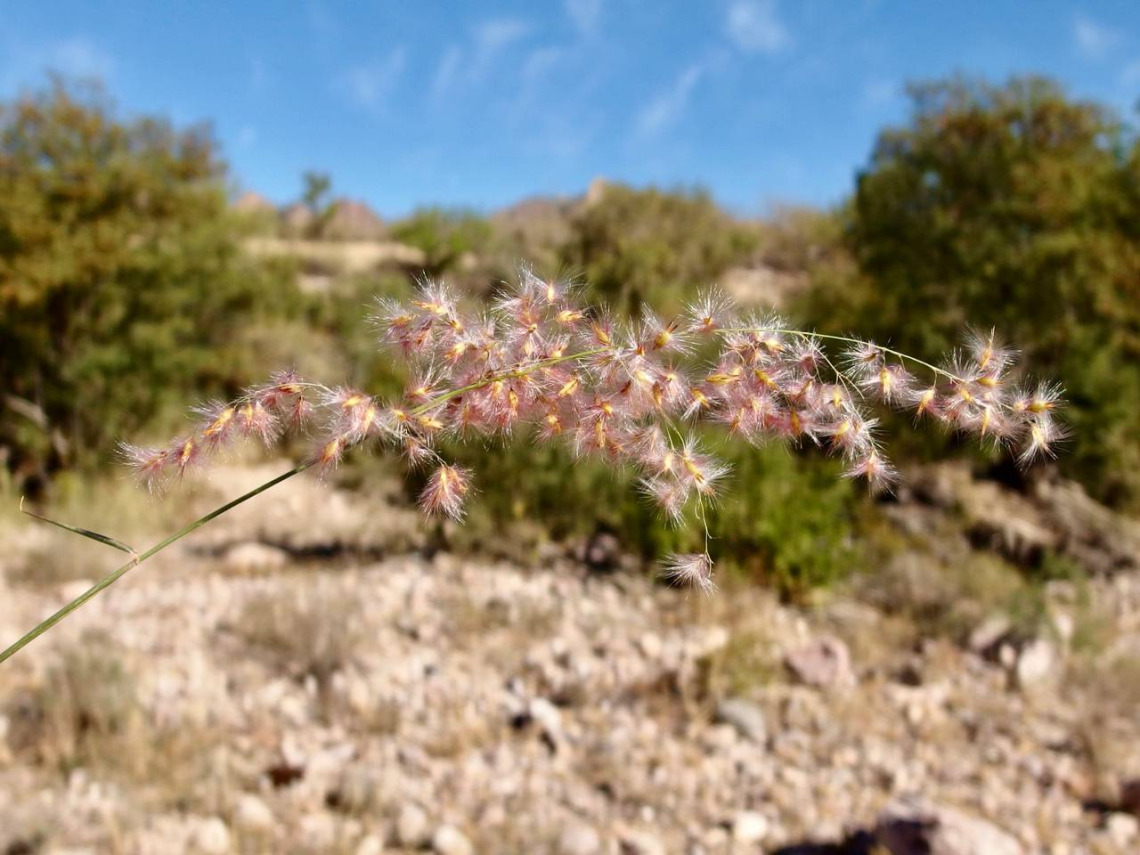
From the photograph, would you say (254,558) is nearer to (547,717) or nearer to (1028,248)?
(547,717)

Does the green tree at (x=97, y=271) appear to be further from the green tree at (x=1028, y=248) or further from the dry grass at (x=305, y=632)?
the green tree at (x=1028, y=248)

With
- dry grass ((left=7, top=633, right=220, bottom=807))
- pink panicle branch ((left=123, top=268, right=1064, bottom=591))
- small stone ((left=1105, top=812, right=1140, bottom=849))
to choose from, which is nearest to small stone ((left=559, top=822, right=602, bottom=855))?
dry grass ((left=7, top=633, right=220, bottom=807))

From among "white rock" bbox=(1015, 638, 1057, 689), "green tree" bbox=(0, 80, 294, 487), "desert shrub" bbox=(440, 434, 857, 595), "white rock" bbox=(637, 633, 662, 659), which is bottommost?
"white rock" bbox=(637, 633, 662, 659)

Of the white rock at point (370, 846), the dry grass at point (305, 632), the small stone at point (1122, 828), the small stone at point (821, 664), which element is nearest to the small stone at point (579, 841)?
the white rock at point (370, 846)

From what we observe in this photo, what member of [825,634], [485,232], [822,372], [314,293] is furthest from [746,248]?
[822,372]

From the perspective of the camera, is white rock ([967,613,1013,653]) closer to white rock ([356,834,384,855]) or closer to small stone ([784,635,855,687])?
small stone ([784,635,855,687])

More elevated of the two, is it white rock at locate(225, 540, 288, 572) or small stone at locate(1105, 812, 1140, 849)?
white rock at locate(225, 540, 288, 572)

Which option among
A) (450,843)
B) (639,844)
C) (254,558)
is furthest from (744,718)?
(254,558)

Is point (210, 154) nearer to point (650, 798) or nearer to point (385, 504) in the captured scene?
point (385, 504)
